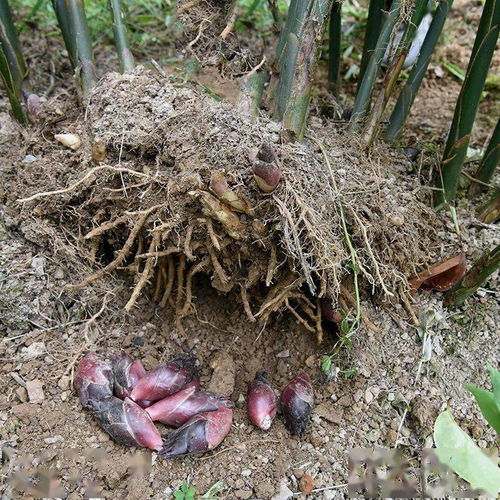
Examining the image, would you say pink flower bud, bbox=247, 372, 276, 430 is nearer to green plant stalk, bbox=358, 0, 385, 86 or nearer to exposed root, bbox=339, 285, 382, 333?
exposed root, bbox=339, 285, 382, 333

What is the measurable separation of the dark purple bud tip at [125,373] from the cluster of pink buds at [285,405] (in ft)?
0.82

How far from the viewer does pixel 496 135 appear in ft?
4.88

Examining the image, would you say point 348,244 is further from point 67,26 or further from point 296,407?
point 67,26

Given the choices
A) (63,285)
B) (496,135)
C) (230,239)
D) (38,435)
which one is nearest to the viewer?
(38,435)

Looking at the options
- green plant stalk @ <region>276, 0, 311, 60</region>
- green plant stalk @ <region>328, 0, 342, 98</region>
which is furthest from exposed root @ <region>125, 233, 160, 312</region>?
green plant stalk @ <region>328, 0, 342, 98</region>

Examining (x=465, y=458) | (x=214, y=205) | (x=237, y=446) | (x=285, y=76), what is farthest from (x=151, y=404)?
(x=285, y=76)

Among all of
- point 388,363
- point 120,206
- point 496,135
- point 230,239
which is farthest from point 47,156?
point 496,135

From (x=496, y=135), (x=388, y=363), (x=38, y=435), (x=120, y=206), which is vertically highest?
(x=496, y=135)

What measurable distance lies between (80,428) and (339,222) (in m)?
0.70

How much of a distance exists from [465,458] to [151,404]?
2.11ft

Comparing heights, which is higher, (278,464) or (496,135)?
(496,135)

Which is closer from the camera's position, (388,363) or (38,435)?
(38,435)

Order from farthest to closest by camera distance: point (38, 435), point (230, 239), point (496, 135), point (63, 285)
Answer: point (496, 135) < point (63, 285) < point (230, 239) < point (38, 435)

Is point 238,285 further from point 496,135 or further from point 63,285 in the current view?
point 496,135
